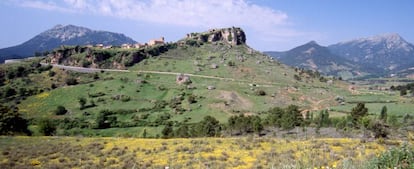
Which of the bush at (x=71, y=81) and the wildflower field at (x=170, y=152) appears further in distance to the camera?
the bush at (x=71, y=81)

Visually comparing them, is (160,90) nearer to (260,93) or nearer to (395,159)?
(260,93)

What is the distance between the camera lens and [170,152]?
25.8m

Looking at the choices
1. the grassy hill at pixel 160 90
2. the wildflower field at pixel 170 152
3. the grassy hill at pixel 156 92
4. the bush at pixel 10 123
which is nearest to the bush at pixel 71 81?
the grassy hill at pixel 156 92

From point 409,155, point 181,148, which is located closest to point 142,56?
point 181,148

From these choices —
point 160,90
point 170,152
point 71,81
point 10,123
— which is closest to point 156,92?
point 160,90

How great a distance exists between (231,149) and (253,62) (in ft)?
498

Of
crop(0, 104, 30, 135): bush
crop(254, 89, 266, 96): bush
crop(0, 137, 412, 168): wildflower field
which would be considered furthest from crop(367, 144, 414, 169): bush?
crop(254, 89, 266, 96): bush

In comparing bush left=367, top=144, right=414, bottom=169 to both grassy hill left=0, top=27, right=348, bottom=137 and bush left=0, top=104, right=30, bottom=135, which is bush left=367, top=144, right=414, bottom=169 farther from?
grassy hill left=0, top=27, right=348, bottom=137

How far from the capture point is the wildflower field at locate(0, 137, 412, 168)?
21562 millimetres

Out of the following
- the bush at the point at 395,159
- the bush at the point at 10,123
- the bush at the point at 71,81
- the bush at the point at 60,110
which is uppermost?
the bush at the point at 395,159

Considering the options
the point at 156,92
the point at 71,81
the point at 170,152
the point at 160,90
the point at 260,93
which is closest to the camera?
the point at 170,152

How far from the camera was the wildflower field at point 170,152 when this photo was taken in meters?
21.6

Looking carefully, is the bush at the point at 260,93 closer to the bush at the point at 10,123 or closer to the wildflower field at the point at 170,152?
the bush at the point at 10,123

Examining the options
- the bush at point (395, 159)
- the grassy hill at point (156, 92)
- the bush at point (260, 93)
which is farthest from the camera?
the bush at point (260, 93)
